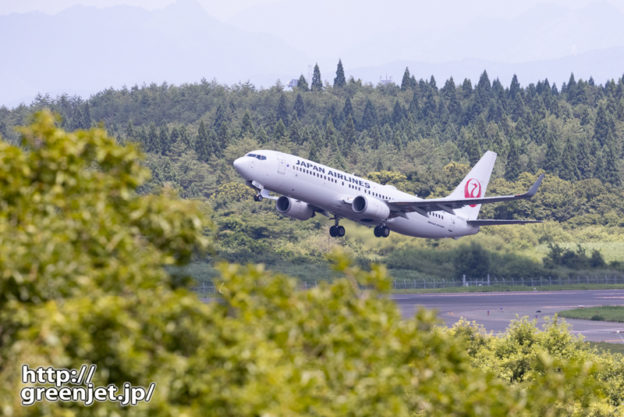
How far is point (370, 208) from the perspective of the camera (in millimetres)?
66312

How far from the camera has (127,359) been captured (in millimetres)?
11195

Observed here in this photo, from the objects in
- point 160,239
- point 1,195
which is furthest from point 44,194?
Answer: point 160,239

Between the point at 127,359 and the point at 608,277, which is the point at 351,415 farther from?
the point at 608,277

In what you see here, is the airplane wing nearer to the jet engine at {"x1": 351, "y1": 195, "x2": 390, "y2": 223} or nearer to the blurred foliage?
the jet engine at {"x1": 351, "y1": 195, "x2": 390, "y2": 223}

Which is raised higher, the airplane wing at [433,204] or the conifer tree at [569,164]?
the conifer tree at [569,164]

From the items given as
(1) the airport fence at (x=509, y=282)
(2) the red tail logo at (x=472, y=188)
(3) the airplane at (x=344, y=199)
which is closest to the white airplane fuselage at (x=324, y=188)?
(3) the airplane at (x=344, y=199)

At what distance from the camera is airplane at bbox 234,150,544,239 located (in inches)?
2402

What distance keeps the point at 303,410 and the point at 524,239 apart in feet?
358

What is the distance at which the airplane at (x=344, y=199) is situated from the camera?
61000 millimetres

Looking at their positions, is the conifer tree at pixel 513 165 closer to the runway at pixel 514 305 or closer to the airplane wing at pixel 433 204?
the runway at pixel 514 305

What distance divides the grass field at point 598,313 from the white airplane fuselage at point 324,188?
12.2m

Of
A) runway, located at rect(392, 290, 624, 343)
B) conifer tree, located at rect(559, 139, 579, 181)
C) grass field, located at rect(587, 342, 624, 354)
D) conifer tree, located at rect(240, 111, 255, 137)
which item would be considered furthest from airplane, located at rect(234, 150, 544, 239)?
conifer tree, located at rect(559, 139, 579, 181)

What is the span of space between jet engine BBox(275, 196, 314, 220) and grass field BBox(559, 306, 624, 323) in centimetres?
2247

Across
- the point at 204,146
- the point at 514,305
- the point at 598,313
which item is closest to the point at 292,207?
the point at 514,305
